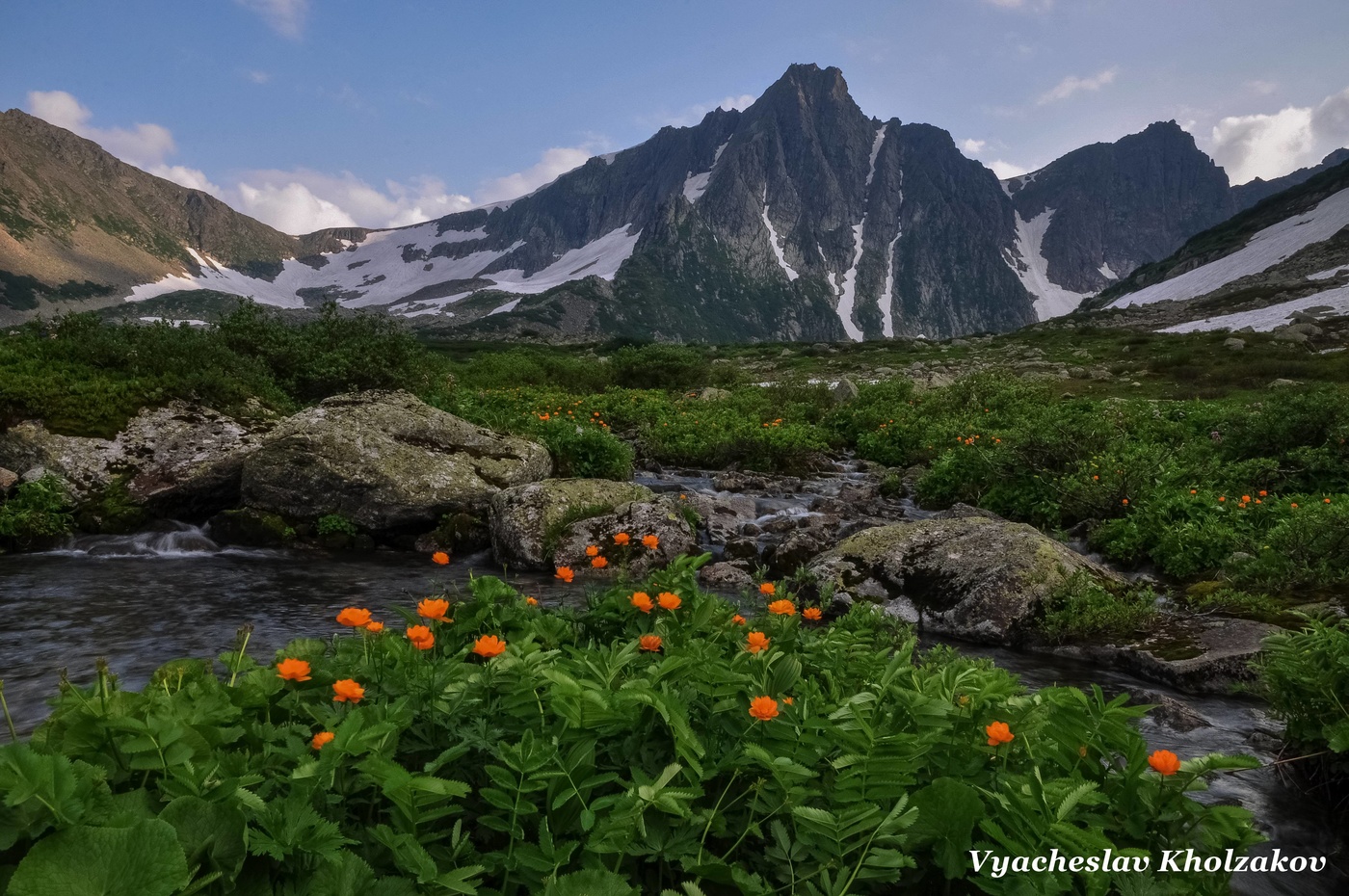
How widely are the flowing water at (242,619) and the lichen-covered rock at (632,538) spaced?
615 millimetres

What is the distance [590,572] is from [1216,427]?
16.7 m

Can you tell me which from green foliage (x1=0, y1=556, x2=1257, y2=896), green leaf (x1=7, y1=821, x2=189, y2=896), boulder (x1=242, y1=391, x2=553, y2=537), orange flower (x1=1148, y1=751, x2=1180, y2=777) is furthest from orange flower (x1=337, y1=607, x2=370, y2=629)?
boulder (x1=242, y1=391, x2=553, y2=537)

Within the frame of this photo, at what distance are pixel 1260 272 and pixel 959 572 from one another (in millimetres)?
104017

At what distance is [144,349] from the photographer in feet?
48.6

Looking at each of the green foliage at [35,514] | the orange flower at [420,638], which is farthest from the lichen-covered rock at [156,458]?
the orange flower at [420,638]

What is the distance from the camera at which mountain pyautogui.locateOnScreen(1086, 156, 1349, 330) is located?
209 ft

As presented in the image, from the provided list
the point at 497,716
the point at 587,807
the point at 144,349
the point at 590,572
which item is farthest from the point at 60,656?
the point at 144,349

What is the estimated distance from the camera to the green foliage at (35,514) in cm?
1116

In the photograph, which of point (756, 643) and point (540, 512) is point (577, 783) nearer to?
point (756, 643)

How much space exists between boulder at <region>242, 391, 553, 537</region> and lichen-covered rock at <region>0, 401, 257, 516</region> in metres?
0.80

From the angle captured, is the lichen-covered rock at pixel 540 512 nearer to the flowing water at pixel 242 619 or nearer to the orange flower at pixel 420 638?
the flowing water at pixel 242 619

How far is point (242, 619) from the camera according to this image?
343 inches

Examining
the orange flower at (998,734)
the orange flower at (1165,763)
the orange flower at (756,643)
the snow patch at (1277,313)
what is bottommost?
the orange flower at (1165,763)

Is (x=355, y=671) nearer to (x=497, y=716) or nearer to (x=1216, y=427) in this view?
(x=497, y=716)
